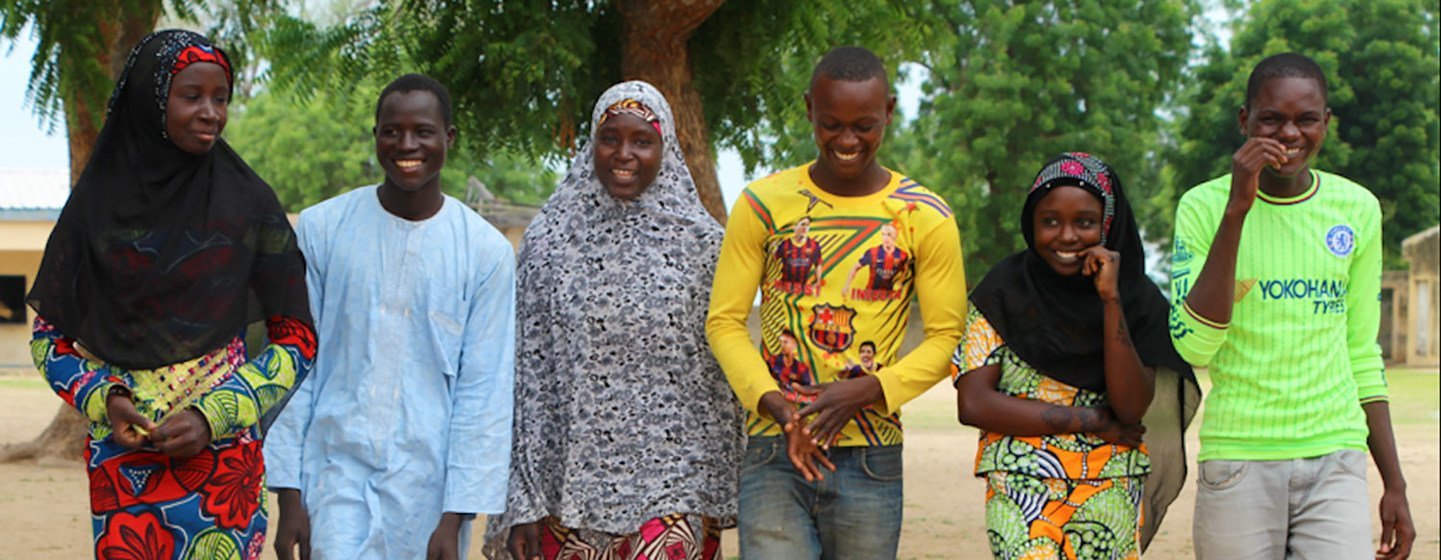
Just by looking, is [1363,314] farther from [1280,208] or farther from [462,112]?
[462,112]

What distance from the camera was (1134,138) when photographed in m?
28.4

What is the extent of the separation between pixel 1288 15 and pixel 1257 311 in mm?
29359

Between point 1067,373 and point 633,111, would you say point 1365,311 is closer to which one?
point 1067,373

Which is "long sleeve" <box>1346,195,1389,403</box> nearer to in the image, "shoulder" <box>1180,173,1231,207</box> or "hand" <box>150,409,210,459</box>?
"shoulder" <box>1180,173,1231,207</box>

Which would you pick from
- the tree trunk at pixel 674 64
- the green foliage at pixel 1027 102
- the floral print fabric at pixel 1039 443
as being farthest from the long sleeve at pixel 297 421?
the green foliage at pixel 1027 102

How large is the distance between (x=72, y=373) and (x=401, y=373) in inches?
31.0

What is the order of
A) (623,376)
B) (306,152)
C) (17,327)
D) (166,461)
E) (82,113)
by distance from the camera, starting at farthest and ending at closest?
(306,152), (17,327), (82,113), (623,376), (166,461)

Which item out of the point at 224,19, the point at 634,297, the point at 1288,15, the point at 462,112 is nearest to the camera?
the point at 634,297

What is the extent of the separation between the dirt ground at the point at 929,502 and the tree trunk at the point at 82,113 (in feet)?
0.72

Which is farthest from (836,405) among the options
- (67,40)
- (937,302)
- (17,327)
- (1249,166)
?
(17,327)

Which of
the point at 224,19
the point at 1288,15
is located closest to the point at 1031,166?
the point at 1288,15

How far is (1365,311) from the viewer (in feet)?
12.9

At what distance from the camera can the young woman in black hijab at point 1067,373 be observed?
3.66 metres

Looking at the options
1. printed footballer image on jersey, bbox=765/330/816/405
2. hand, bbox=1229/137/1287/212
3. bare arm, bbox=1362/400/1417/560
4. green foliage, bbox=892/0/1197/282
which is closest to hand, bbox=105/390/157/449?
printed footballer image on jersey, bbox=765/330/816/405
